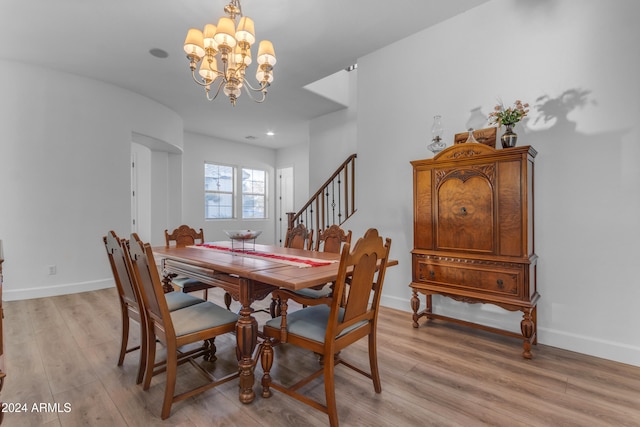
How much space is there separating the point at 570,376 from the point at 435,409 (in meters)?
1.08

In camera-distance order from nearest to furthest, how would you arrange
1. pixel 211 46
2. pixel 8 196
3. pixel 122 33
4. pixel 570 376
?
pixel 570 376 < pixel 211 46 < pixel 122 33 < pixel 8 196

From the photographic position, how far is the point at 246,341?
1.78 meters

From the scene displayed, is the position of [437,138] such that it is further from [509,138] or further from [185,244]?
[185,244]

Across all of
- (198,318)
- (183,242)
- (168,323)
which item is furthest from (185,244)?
(168,323)

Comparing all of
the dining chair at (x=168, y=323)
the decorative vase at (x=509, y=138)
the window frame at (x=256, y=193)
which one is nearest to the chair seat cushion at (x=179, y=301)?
the dining chair at (x=168, y=323)

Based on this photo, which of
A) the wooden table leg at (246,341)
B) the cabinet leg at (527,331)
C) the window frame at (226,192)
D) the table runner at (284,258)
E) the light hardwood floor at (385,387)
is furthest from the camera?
the window frame at (226,192)

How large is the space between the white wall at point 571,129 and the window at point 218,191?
5.58 metres

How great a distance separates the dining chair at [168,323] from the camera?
159 centimetres

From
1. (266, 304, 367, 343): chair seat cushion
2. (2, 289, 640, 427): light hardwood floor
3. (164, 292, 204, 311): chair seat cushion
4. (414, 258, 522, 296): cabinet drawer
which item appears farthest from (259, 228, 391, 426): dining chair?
(414, 258, 522, 296): cabinet drawer

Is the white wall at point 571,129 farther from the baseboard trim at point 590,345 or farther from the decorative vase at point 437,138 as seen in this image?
the decorative vase at point 437,138

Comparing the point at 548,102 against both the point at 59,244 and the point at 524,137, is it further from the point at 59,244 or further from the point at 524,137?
the point at 59,244

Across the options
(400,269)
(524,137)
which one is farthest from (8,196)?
(524,137)

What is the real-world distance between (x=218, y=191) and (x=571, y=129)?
22.0ft

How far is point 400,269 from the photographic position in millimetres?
3453
